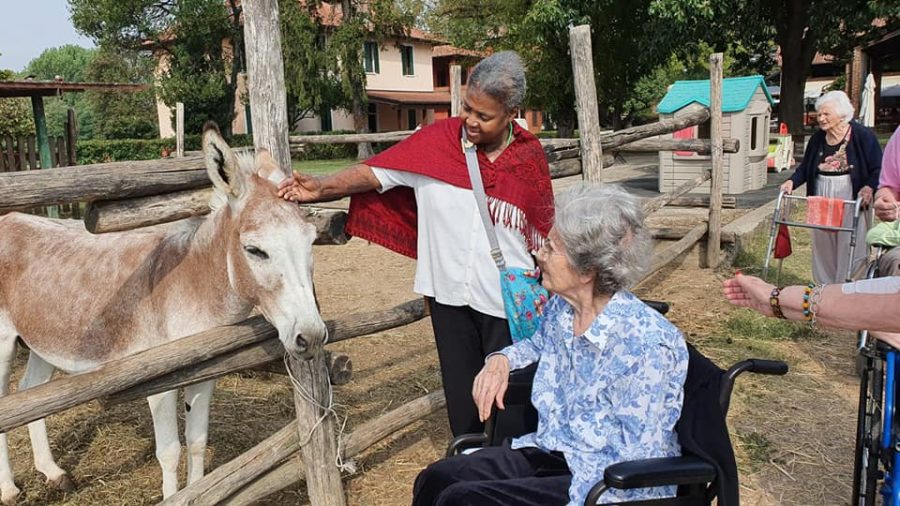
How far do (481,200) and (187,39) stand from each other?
34357mm

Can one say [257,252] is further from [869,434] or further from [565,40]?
[565,40]

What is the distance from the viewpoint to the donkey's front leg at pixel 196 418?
316cm

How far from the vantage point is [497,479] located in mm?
2277

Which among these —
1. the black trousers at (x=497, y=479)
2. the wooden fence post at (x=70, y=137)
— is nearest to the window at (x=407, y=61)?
the wooden fence post at (x=70, y=137)

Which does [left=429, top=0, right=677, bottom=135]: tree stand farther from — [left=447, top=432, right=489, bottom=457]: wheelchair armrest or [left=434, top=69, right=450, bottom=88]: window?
[left=447, top=432, right=489, bottom=457]: wheelchair armrest

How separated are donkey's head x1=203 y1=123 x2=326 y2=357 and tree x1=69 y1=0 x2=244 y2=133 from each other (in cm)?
3115

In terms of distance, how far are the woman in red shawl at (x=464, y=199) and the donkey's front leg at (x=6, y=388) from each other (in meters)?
2.03

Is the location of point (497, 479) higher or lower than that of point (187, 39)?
lower

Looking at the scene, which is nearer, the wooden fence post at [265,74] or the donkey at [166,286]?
the donkey at [166,286]

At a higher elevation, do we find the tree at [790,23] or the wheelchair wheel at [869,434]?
the tree at [790,23]

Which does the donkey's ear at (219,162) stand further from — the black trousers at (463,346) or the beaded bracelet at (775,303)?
the beaded bracelet at (775,303)

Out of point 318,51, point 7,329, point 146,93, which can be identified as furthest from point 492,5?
point 7,329

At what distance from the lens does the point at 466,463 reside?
91.3 inches

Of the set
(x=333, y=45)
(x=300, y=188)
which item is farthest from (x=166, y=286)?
(x=333, y=45)
